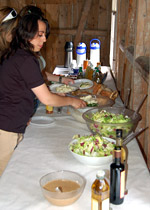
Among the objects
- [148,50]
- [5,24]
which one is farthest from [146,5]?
[5,24]

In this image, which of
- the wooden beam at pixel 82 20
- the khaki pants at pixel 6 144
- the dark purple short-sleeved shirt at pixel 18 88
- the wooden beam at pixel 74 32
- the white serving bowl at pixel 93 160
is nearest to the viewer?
the white serving bowl at pixel 93 160

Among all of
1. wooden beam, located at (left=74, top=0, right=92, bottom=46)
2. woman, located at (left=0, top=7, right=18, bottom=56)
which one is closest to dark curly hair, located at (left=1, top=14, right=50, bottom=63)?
woman, located at (left=0, top=7, right=18, bottom=56)

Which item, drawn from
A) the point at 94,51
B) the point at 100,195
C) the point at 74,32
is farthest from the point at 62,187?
the point at 74,32

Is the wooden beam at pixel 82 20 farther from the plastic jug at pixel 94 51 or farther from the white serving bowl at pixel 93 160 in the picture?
the white serving bowl at pixel 93 160

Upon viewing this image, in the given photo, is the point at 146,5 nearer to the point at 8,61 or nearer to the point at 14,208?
the point at 8,61

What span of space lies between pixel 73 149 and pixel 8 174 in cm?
31

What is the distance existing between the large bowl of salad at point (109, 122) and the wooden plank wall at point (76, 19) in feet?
12.4

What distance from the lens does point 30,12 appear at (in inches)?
75.5

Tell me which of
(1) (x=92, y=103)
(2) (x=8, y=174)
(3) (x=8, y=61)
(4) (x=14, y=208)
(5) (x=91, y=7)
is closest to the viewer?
(4) (x=14, y=208)

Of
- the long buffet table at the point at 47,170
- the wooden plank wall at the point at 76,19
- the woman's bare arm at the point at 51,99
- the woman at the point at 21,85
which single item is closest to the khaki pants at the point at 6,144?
the woman at the point at 21,85

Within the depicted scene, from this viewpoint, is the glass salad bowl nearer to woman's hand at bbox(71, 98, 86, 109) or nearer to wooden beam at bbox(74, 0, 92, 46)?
woman's hand at bbox(71, 98, 86, 109)

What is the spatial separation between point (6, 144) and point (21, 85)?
1.34 feet

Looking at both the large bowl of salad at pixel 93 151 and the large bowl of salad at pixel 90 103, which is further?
the large bowl of salad at pixel 90 103

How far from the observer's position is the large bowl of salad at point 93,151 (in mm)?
1323
